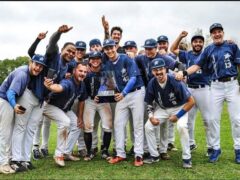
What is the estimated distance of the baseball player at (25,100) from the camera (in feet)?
23.5

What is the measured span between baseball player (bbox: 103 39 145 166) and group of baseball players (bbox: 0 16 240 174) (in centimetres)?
2

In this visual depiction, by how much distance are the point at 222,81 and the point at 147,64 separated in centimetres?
188

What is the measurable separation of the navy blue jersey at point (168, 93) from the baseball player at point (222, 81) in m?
0.43

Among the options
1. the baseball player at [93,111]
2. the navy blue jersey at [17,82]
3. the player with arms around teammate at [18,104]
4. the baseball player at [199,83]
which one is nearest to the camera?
the navy blue jersey at [17,82]

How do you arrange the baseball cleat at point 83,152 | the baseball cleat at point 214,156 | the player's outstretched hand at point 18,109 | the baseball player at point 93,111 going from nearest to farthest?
the player's outstretched hand at point 18,109
the baseball cleat at point 214,156
the baseball player at point 93,111
the baseball cleat at point 83,152

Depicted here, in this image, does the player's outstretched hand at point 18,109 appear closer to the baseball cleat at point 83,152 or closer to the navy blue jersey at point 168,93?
the baseball cleat at point 83,152

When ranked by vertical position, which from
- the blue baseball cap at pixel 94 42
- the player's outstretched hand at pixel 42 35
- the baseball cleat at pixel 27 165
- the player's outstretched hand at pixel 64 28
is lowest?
the baseball cleat at pixel 27 165

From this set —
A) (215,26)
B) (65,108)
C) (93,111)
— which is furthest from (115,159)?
(215,26)

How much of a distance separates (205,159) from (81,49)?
14.1 ft

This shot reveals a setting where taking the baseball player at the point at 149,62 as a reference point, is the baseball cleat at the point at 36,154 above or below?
below

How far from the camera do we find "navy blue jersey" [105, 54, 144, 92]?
26.8ft

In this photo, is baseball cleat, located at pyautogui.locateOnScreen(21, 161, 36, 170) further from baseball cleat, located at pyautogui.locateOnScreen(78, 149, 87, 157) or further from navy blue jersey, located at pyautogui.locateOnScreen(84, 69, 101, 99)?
navy blue jersey, located at pyautogui.locateOnScreen(84, 69, 101, 99)

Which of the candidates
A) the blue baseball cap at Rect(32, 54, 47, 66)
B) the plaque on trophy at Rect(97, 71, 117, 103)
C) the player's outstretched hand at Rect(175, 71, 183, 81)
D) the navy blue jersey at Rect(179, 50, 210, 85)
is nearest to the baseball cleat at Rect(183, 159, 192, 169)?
the player's outstretched hand at Rect(175, 71, 183, 81)

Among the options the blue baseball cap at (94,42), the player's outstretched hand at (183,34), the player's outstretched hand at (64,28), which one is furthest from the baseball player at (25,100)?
the player's outstretched hand at (183,34)
